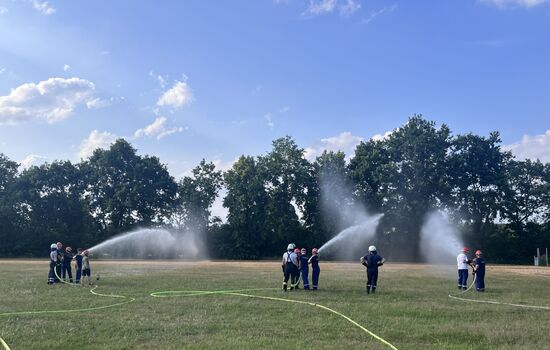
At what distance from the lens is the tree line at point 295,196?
70062mm

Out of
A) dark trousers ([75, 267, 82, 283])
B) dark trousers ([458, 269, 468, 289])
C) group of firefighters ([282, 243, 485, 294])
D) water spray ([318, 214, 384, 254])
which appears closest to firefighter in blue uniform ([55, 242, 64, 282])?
dark trousers ([75, 267, 82, 283])

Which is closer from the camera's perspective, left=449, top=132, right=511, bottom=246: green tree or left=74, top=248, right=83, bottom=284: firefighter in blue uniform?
left=74, top=248, right=83, bottom=284: firefighter in blue uniform

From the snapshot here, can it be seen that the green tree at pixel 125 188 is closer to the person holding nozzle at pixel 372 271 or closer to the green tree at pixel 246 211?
the green tree at pixel 246 211

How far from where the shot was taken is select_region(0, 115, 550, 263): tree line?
230 ft

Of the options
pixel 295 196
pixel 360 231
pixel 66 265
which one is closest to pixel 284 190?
pixel 295 196

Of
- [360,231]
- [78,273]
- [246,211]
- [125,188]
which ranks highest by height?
[125,188]

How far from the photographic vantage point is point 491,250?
67.7 m

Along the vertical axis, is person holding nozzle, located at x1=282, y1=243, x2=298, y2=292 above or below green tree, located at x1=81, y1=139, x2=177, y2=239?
below

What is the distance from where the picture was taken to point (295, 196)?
76500 millimetres

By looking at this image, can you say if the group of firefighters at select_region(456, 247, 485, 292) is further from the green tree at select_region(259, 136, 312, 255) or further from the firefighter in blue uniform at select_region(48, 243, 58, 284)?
the green tree at select_region(259, 136, 312, 255)

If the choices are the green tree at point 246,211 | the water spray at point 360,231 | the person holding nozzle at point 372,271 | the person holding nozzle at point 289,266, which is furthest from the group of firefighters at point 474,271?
the green tree at point 246,211

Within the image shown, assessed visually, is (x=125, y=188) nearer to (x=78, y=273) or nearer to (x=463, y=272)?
(x=78, y=273)

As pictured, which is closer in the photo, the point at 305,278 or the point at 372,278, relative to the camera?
the point at 372,278

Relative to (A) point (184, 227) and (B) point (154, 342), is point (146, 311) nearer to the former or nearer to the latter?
(B) point (154, 342)
